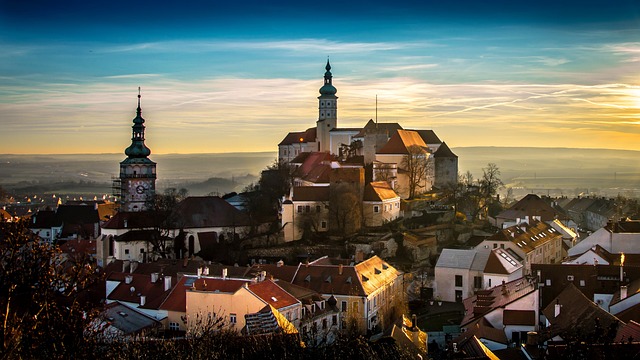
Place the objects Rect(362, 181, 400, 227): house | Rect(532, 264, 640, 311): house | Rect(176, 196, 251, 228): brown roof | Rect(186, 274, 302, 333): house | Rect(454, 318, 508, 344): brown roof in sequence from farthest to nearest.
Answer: Rect(176, 196, 251, 228): brown roof, Rect(362, 181, 400, 227): house, Rect(532, 264, 640, 311): house, Rect(186, 274, 302, 333): house, Rect(454, 318, 508, 344): brown roof

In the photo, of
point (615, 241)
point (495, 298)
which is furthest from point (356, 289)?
point (615, 241)

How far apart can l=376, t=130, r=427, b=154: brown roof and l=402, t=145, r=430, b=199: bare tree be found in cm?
42

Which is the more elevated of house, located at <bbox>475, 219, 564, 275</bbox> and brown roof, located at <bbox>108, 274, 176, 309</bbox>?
house, located at <bbox>475, 219, 564, 275</bbox>

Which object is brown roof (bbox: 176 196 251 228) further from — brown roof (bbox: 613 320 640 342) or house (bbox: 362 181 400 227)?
brown roof (bbox: 613 320 640 342)

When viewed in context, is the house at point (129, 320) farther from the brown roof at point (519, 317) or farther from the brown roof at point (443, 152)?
the brown roof at point (443, 152)

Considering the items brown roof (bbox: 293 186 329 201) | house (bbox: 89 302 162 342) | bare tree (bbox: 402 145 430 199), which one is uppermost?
bare tree (bbox: 402 145 430 199)

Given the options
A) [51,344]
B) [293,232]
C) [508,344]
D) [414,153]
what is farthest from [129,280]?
[414,153]

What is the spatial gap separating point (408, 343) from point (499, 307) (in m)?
5.57

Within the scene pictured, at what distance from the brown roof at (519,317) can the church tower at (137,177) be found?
31.9 m

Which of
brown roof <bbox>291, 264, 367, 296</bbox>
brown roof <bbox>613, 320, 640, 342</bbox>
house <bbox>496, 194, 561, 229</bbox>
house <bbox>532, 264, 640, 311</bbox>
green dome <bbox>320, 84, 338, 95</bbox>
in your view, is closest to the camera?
brown roof <bbox>613, 320, 640, 342</bbox>

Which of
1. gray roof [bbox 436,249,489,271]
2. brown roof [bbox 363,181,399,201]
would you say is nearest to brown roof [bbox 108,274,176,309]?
gray roof [bbox 436,249,489,271]

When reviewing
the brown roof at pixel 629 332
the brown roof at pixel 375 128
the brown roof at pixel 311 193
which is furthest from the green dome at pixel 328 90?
the brown roof at pixel 629 332

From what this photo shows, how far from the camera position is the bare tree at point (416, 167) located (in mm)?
50312

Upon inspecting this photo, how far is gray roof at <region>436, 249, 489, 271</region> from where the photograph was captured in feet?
122
